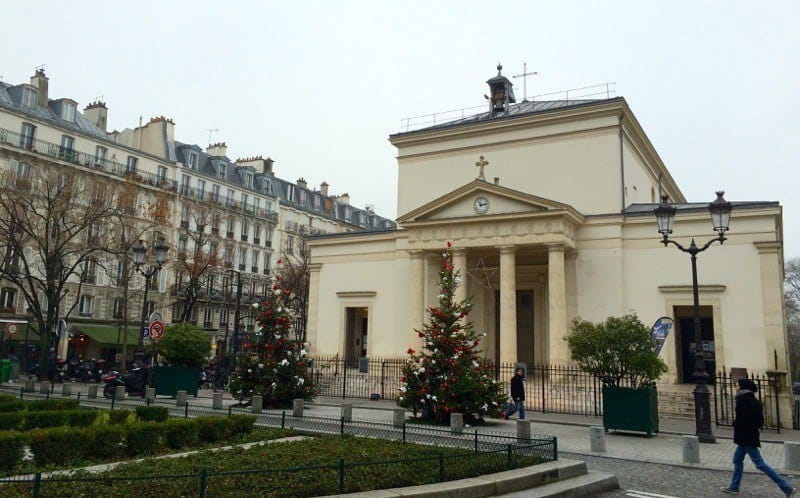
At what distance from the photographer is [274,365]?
19891 millimetres

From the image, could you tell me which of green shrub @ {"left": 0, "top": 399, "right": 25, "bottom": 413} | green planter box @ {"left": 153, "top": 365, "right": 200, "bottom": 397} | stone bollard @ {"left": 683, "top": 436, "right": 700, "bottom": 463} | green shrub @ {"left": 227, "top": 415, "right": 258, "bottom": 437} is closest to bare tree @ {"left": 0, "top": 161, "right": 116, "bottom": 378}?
green planter box @ {"left": 153, "top": 365, "right": 200, "bottom": 397}

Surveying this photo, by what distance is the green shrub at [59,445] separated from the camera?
9.32m

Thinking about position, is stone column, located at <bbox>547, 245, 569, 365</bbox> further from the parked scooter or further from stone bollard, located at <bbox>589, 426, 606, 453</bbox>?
the parked scooter

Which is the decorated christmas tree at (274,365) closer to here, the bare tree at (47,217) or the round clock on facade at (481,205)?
the round clock on facade at (481,205)

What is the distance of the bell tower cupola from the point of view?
3597cm

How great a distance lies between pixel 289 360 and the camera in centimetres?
2017

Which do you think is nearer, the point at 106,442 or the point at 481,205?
the point at 106,442

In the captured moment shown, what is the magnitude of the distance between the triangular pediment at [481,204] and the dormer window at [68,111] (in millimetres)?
28075

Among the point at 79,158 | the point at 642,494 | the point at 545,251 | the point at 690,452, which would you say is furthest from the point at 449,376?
the point at 79,158

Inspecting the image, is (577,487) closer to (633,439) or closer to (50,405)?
(633,439)

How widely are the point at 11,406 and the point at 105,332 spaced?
106 ft

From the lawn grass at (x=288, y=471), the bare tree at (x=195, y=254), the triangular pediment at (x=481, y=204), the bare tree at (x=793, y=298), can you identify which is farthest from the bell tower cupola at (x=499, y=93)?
the bare tree at (x=793, y=298)

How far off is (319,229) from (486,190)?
1551 inches

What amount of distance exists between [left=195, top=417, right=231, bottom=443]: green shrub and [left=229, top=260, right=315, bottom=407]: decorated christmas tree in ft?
23.5
